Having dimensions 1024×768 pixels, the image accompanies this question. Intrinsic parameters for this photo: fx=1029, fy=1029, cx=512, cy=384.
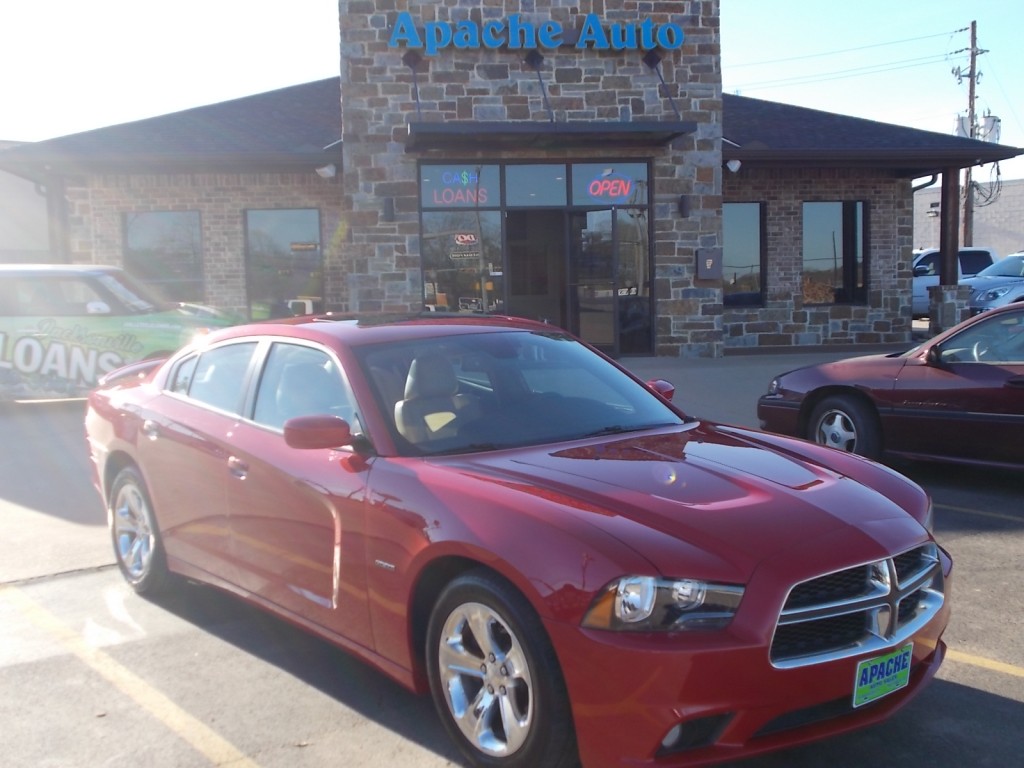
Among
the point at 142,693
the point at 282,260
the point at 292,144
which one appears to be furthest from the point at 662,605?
the point at 282,260

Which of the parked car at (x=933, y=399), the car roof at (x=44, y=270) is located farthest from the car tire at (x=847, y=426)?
the car roof at (x=44, y=270)

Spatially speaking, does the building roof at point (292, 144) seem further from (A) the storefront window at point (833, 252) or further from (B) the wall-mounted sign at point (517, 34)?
(B) the wall-mounted sign at point (517, 34)

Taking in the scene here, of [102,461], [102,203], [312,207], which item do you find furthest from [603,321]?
[102,461]

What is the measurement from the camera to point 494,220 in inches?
628

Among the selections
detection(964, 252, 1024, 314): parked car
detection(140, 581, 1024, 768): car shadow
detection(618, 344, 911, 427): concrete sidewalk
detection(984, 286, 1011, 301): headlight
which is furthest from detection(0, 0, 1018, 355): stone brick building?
detection(140, 581, 1024, 768): car shadow

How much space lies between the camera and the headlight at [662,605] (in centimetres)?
295

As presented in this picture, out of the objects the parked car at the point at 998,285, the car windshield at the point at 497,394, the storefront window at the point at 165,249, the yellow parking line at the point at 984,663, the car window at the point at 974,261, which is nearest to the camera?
the car windshield at the point at 497,394

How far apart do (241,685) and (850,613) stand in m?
2.49

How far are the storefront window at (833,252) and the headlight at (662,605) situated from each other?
1653cm

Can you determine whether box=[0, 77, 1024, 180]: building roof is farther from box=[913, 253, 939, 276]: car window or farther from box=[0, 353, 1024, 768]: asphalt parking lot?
box=[0, 353, 1024, 768]: asphalt parking lot

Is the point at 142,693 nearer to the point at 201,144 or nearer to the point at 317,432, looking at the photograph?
the point at 317,432

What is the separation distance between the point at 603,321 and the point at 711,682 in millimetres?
13680

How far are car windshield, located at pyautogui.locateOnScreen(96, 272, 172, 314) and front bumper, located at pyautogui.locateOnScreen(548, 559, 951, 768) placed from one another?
34.3 feet

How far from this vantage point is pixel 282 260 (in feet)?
58.2
